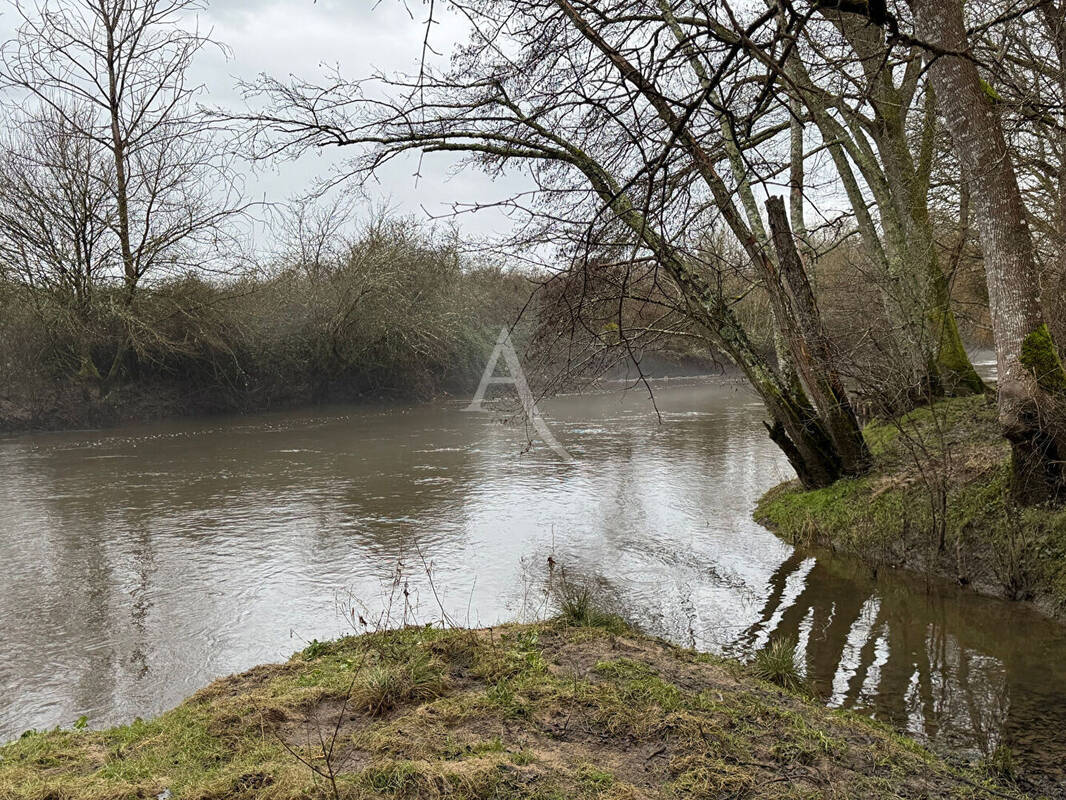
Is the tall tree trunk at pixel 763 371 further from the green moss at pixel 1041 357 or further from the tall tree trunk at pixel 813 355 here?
the green moss at pixel 1041 357

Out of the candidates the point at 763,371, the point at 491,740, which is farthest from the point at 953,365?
the point at 491,740

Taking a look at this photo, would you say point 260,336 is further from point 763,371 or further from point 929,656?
point 929,656

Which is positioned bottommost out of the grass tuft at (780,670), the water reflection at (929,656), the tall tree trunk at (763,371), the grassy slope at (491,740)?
the water reflection at (929,656)

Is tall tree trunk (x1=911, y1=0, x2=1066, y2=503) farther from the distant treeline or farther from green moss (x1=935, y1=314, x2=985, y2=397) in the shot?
the distant treeline

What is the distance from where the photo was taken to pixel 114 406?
21250 mm

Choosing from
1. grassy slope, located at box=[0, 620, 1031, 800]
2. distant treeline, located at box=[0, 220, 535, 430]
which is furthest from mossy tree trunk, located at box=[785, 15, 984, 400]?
distant treeline, located at box=[0, 220, 535, 430]

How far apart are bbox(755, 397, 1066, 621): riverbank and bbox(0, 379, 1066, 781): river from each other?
32 centimetres

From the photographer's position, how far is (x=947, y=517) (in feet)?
24.7

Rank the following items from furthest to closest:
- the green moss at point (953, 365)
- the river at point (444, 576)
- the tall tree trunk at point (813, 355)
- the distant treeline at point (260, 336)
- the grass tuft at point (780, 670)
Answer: the distant treeline at point (260, 336) < the green moss at point (953, 365) < the tall tree trunk at point (813, 355) < the river at point (444, 576) < the grass tuft at point (780, 670)

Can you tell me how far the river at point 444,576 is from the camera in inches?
205

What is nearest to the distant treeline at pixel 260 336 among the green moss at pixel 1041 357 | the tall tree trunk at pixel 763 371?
the tall tree trunk at pixel 763 371

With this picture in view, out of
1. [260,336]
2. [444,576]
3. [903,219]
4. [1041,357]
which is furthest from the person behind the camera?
[260,336]

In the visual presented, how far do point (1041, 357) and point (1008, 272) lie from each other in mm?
716

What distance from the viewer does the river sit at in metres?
5.22
